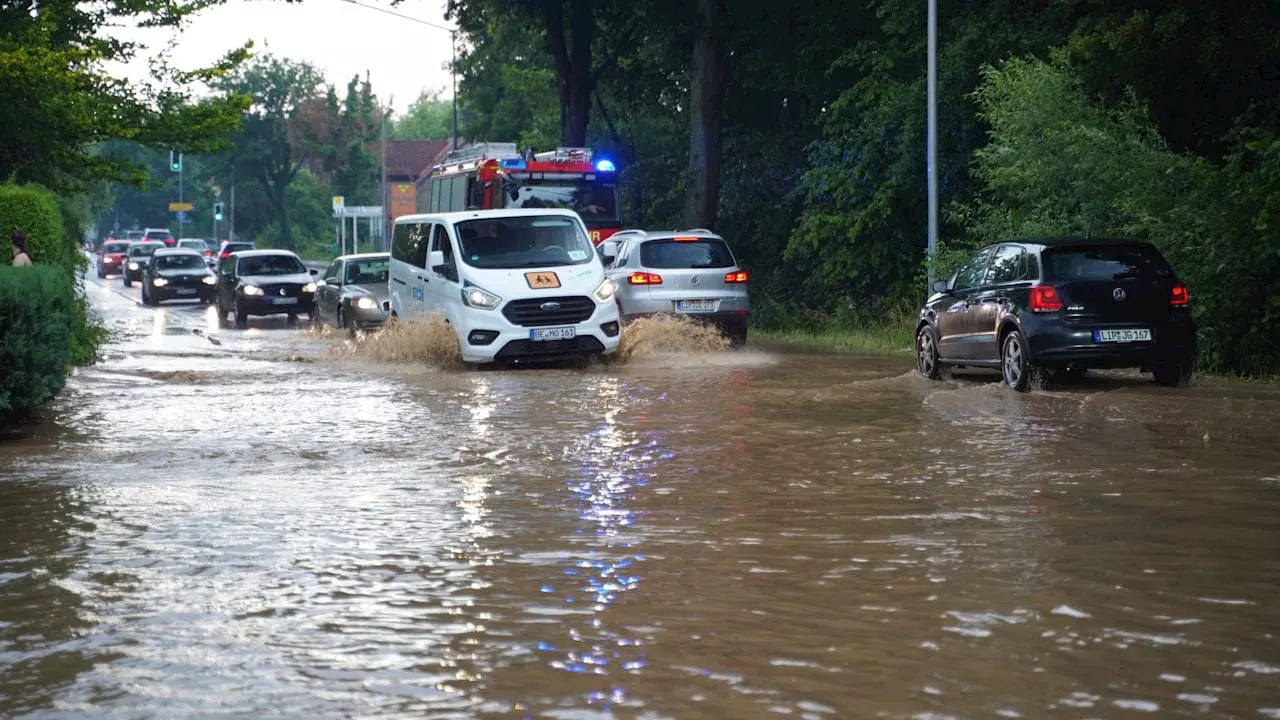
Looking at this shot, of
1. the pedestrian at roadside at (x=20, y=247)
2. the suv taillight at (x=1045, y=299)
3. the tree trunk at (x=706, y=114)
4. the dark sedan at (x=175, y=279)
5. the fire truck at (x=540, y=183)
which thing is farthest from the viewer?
the dark sedan at (x=175, y=279)

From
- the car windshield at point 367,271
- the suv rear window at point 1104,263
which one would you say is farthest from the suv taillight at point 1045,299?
the car windshield at point 367,271

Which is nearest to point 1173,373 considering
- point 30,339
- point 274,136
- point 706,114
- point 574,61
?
point 30,339

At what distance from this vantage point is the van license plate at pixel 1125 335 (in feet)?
59.7

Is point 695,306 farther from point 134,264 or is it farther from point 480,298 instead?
point 134,264

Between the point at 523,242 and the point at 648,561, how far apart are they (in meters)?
15.0

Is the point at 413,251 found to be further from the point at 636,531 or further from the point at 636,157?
the point at 636,157

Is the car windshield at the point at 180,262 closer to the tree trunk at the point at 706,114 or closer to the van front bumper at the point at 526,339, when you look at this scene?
the tree trunk at the point at 706,114

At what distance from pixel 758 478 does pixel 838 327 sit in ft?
65.7

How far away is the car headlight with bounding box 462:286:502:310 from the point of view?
22.6 metres

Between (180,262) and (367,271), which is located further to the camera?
(180,262)

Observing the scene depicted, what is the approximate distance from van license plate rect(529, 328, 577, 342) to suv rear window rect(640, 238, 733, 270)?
3.10 meters

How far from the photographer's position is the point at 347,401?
728 inches

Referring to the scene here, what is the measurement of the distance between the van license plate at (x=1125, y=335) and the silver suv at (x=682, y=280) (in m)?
7.69

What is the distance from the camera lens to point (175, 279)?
50.0m
